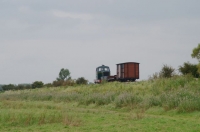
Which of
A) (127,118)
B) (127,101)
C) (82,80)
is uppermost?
(82,80)

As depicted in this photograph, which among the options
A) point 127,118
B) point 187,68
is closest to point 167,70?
point 187,68

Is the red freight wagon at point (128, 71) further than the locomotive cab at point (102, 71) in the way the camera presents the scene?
No

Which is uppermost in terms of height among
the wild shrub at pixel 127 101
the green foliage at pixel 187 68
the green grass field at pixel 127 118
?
the green foliage at pixel 187 68

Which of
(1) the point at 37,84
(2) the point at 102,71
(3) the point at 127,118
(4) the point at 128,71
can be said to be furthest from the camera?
(1) the point at 37,84

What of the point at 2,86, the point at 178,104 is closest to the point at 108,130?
the point at 178,104

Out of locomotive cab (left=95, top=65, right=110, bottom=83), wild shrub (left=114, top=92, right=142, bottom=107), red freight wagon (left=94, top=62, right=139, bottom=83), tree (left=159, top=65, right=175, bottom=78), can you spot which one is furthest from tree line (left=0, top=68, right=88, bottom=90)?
wild shrub (left=114, top=92, right=142, bottom=107)

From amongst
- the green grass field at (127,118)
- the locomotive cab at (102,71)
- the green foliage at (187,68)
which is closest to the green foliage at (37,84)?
the locomotive cab at (102,71)

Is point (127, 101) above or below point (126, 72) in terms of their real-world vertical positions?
below

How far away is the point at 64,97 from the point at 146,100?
30.8 ft

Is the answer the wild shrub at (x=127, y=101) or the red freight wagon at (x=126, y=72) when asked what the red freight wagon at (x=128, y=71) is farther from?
the wild shrub at (x=127, y=101)

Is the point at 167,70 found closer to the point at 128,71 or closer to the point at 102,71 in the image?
the point at 128,71

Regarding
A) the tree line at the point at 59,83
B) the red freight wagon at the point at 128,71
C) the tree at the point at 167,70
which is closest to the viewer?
the tree at the point at 167,70

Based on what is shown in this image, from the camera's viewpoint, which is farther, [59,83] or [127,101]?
[59,83]

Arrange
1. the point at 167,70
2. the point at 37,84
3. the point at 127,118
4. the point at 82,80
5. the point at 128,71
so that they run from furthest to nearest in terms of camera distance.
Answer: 1. the point at 37,84
2. the point at 82,80
3. the point at 128,71
4. the point at 167,70
5. the point at 127,118
